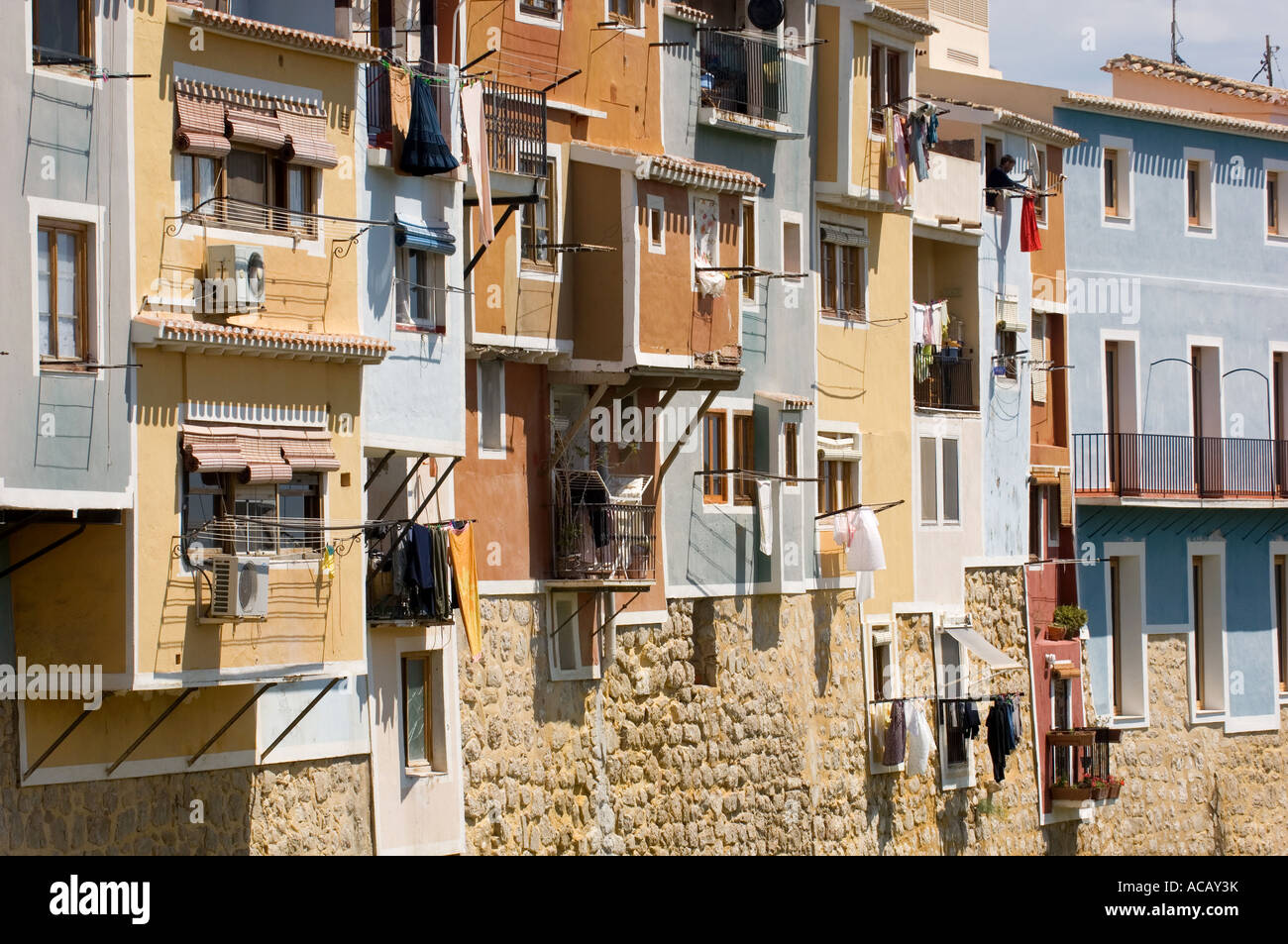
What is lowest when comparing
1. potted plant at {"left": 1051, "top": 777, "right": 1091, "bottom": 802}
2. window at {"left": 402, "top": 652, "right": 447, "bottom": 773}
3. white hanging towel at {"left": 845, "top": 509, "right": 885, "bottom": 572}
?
potted plant at {"left": 1051, "top": 777, "right": 1091, "bottom": 802}

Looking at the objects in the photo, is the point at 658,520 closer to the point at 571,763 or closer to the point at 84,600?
the point at 571,763

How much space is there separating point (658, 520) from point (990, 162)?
43.0 feet

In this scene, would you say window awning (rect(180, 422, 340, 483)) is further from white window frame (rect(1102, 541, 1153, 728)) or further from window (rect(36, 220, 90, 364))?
white window frame (rect(1102, 541, 1153, 728))

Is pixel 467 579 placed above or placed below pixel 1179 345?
below

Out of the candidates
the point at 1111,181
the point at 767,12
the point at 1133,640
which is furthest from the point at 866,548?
the point at 1111,181

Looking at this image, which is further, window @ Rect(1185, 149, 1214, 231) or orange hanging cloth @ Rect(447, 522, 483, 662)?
window @ Rect(1185, 149, 1214, 231)

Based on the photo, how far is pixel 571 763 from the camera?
1192 inches

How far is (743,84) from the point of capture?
34.7 m

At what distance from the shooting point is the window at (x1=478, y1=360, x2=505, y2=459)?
96.1 feet

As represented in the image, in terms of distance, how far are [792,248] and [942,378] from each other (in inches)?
224

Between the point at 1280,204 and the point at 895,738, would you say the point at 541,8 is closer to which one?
the point at 895,738

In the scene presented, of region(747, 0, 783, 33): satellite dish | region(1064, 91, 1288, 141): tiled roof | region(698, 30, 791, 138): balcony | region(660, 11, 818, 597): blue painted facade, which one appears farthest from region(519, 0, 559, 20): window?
region(1064, 91, 1288, 141): tiled roof

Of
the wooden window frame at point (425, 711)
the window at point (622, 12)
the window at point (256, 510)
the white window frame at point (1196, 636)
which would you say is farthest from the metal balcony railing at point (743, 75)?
the white window frame at point (1196, 636)

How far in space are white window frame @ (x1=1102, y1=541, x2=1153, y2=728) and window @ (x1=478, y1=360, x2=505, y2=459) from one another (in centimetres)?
1861
